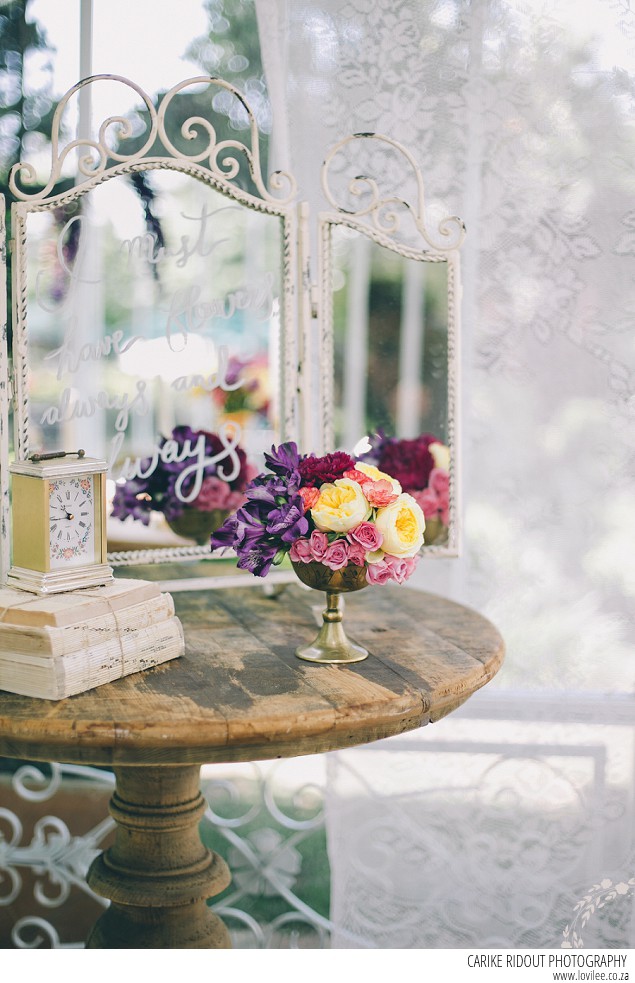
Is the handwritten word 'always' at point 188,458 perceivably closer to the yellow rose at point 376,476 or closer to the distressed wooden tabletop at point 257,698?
the distressed wooden tabletop at point 257,698

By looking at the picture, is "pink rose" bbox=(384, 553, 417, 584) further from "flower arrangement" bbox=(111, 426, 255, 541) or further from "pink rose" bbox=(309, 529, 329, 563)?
"flower arrangement" bbox=(111, 426, 255, 541)

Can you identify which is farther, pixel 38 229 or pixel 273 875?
pixel 273 875

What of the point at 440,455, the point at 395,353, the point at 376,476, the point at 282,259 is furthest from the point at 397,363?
the point at 376,476

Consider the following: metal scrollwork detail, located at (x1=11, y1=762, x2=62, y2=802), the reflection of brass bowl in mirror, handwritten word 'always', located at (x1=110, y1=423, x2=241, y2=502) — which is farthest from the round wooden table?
metal scrollwork detail, located at (x1=11, y1=762, x2=62, y2=802)

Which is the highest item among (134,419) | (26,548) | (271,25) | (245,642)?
(271,25)

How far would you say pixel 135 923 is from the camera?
1.67m

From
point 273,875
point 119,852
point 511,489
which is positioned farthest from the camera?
point 273,875

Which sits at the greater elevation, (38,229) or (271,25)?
(271,25)

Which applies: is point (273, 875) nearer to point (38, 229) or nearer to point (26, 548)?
point (26, 548)

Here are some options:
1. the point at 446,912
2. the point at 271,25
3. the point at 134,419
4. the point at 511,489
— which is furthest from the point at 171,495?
the point at 446,912

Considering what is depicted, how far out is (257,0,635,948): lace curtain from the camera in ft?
7.61

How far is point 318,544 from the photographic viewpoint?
154 cm

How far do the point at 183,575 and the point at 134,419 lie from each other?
0.32 m

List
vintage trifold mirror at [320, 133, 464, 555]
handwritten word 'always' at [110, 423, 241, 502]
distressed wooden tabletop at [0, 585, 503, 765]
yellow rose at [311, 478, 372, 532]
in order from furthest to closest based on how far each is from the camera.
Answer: vintage trifold mirror at [320, 133, 464, 555] < handwritten word 'always' at [110, 423, 241, 502] < yellow rose at [311, 478, 372, 532] < distressed wooden tabletop at [0, 585, 503, 765]
